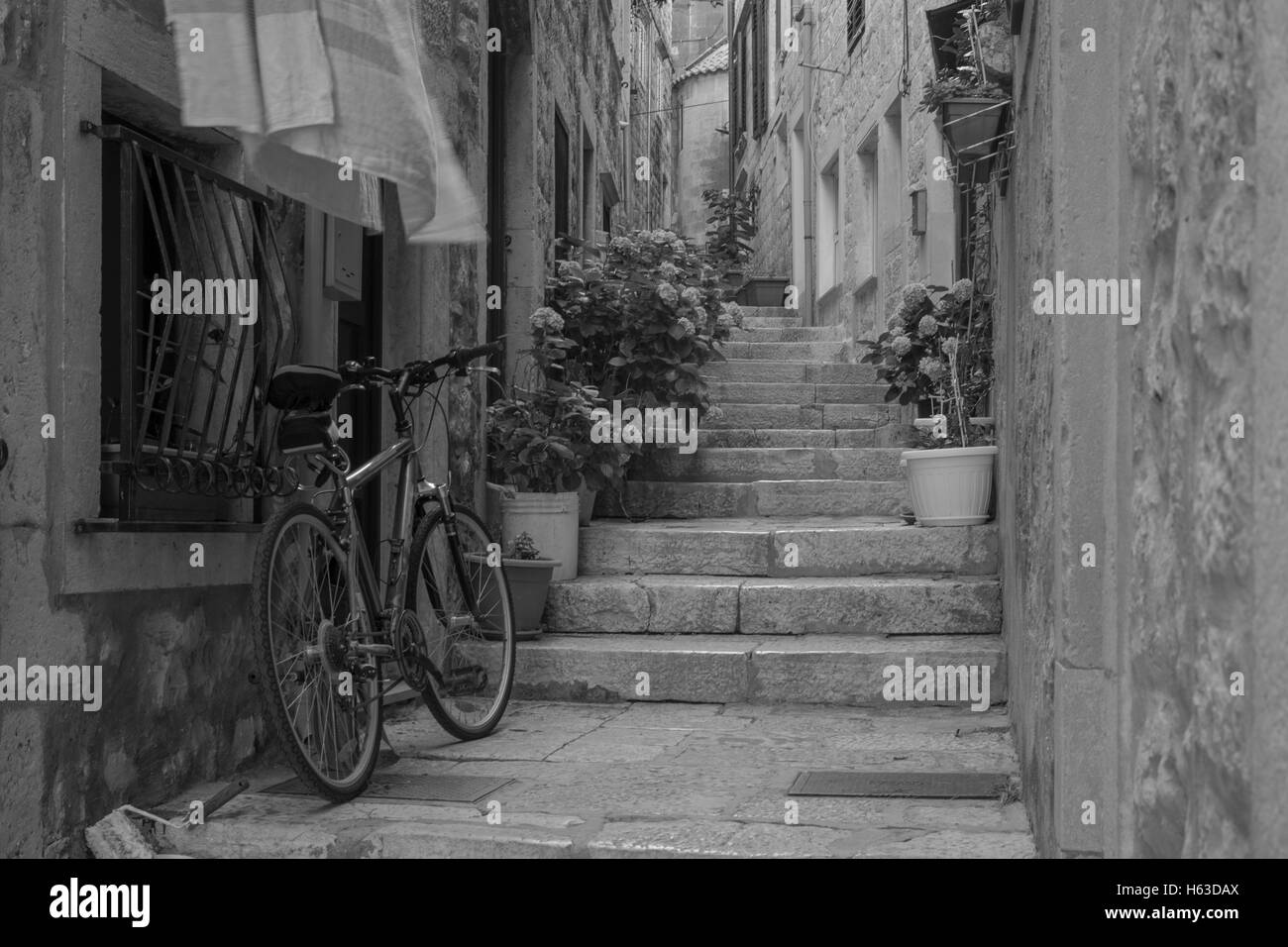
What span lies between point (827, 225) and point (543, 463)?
7519 millimetres

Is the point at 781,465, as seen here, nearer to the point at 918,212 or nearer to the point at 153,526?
the point at 918,212

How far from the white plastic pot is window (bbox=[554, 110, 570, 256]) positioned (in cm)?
250

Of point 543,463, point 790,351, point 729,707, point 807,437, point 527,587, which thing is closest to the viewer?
point 729,707

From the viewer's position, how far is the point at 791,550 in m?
5.88

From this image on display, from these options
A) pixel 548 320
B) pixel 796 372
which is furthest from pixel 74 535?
pixel 796 372

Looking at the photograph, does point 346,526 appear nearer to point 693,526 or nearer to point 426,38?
point 426,38

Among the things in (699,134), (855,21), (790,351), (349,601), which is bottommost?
(349,601)

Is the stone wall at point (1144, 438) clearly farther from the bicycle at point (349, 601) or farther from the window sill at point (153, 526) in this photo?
the window sill at point (153, 526)

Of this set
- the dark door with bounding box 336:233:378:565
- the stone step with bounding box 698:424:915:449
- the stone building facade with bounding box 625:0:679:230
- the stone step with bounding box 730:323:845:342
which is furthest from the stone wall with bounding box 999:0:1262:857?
the stone building facade with bounding box 625:0:679:230

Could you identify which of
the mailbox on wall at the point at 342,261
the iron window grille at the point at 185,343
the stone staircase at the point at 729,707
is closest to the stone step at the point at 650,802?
the stone staircase at the point at 729,707

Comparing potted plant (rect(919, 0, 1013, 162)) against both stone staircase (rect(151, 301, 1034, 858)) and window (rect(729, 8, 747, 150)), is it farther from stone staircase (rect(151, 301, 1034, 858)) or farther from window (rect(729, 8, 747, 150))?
window (rect(729, 8, 747, 150))

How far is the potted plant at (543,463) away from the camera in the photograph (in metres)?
5.87

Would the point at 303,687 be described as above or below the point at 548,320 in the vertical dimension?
below

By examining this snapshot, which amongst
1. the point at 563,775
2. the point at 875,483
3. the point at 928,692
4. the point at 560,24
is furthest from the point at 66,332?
the point at 560,24
